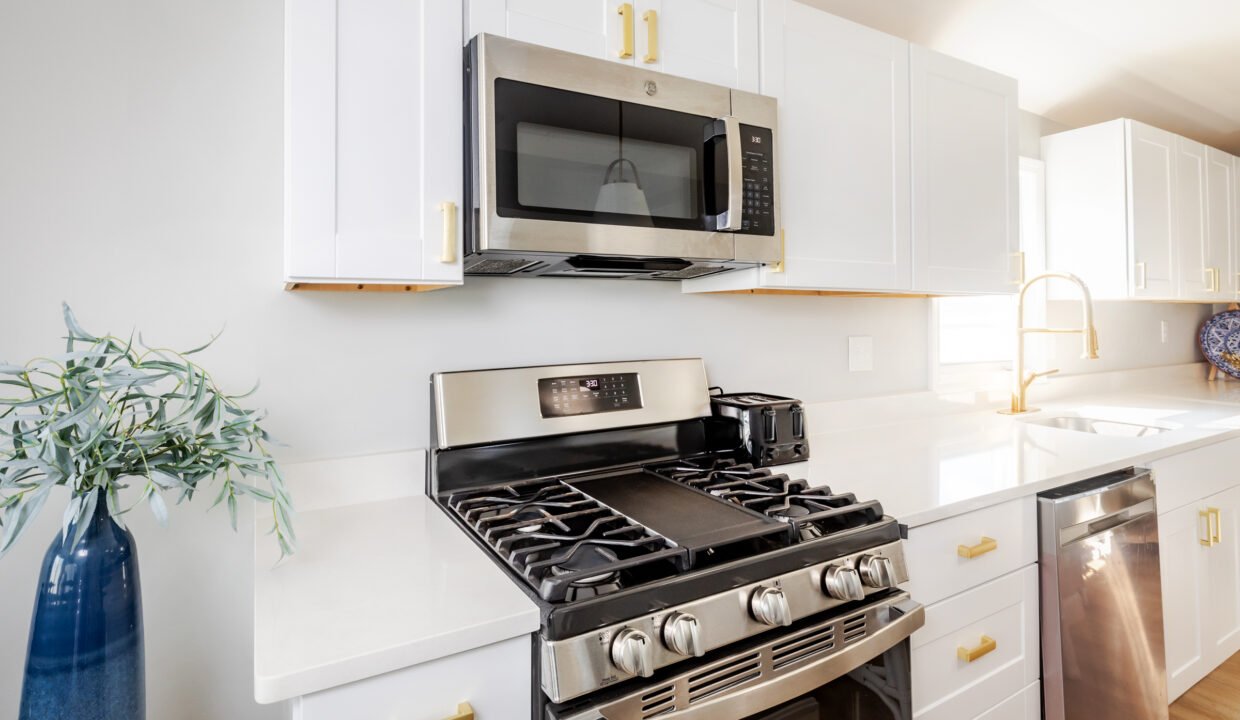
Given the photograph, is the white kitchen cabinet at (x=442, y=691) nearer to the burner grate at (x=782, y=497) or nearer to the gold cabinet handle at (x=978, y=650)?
the burner grate at (x=782, y=497)

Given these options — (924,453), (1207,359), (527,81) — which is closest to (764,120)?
(527,81)

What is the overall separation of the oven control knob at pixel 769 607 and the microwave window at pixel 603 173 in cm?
75

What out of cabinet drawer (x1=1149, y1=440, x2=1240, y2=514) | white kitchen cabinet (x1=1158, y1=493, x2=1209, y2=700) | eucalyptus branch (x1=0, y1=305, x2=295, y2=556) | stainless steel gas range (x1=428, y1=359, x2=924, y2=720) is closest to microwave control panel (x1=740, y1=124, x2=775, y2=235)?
stainless steel gas range (x1=428, y1=359, x2=924, y2=720)

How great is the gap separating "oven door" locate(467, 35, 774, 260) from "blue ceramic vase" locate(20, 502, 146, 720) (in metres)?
0.72

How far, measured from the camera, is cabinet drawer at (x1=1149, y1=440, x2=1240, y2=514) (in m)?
1.86

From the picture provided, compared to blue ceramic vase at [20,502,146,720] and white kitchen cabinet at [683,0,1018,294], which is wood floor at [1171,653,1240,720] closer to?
white kitchen cabinet at [683,0,1018,294]

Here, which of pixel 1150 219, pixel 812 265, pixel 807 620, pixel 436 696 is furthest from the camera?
pixel 1150 219

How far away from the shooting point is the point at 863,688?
1096mm

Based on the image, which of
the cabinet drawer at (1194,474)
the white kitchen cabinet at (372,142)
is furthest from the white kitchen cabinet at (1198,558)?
the white kitchen cabinet at (372,142)

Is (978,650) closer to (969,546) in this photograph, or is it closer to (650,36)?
(969,546)

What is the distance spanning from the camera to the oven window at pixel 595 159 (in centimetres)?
116

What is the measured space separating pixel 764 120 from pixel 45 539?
1.61 m

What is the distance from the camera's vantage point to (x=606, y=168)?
1.26 m

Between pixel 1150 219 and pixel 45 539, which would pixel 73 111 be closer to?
pixel 45 539
